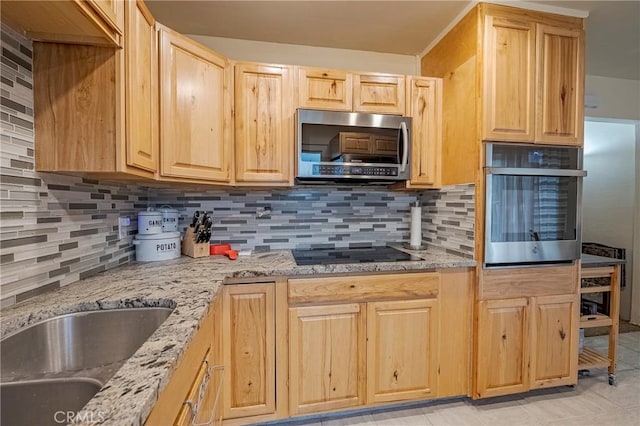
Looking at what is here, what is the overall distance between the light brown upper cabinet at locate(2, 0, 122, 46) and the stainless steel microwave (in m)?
0.94

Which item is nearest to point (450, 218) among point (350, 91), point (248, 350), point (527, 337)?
point (527, 337)

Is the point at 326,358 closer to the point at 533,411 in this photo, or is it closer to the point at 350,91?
the point at 533,411

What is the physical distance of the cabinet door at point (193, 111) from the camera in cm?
147

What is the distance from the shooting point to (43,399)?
0.76m

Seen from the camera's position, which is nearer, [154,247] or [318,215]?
[154,247]

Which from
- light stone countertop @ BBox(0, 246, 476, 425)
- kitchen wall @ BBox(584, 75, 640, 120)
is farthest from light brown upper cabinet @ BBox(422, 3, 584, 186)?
kitchen wall @ BBox(584, 75, 640, 120)

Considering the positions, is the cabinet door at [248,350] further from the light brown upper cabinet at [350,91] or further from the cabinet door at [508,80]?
the cabinet door at [508,80]

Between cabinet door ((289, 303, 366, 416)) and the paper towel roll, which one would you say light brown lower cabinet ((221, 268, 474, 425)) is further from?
the paper towel roll

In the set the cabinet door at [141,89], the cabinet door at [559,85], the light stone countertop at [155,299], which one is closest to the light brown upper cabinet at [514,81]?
the cabinet door at [559,85]

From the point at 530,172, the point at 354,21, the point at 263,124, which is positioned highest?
the point at 354,21

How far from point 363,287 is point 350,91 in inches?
47.7

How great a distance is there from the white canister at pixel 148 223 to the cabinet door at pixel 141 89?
1.55 feet

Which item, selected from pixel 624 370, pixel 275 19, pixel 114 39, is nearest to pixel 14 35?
pixel 114 39

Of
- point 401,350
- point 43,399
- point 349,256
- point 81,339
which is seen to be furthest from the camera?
point 349,256
